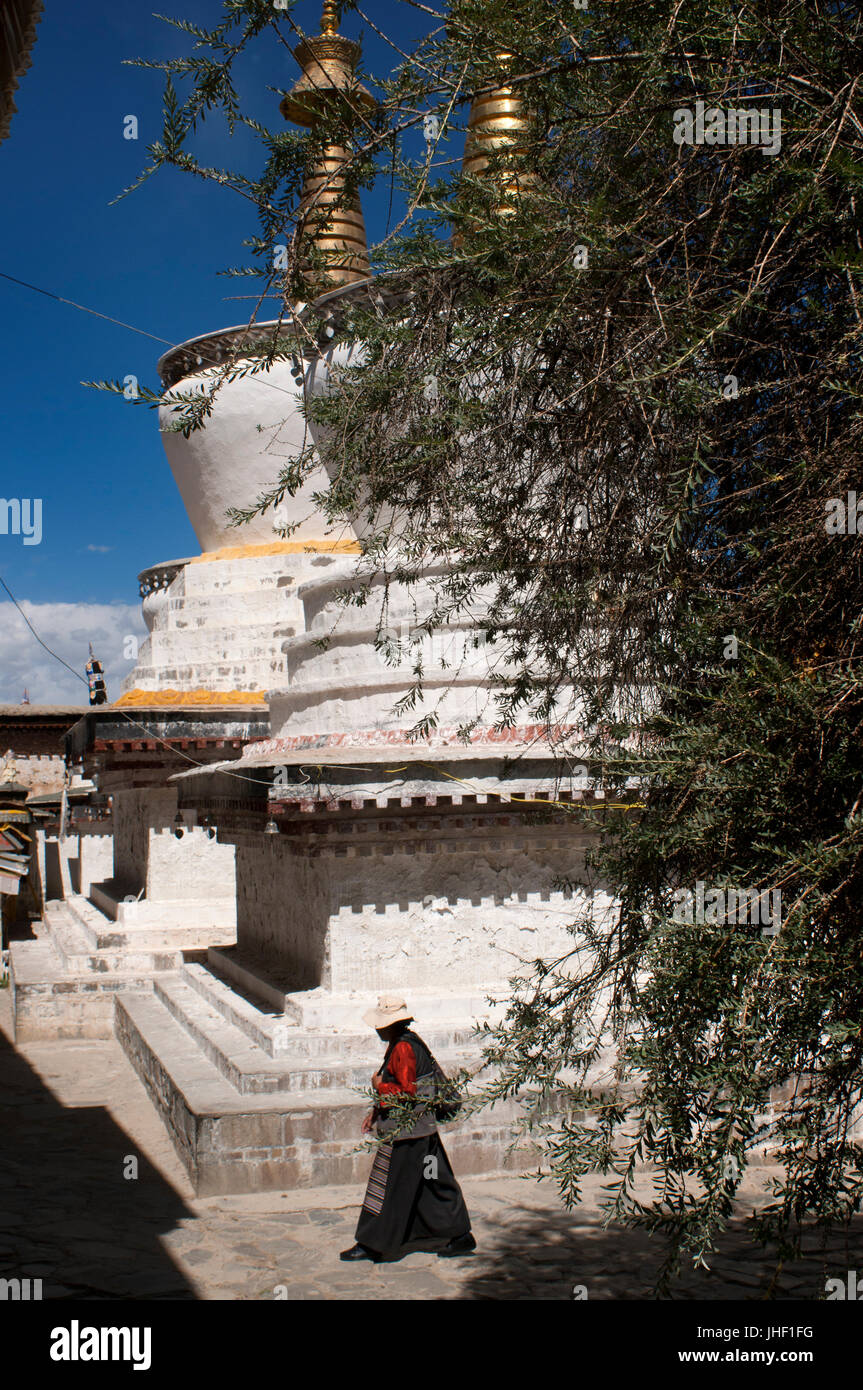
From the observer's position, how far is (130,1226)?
6.24 meters

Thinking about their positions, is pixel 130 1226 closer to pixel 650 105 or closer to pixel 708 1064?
pixel 708 1064

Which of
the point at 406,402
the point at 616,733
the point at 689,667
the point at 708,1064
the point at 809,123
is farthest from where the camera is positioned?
the point at 406,402

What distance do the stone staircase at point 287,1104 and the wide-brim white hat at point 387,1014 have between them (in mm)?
676

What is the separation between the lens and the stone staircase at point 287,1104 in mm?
6586

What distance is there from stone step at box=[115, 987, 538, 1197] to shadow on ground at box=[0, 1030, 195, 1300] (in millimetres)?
328

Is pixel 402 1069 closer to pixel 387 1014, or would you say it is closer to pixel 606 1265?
pixel 387 1014

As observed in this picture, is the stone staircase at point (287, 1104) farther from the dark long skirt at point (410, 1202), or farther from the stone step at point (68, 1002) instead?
the stone step at point (68, 1002)

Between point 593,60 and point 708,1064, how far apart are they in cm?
293

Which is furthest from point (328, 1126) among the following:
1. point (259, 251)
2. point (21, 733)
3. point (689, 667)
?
point (21, 733)

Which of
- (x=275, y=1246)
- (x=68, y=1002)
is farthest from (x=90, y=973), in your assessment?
(x=275, y=1246)

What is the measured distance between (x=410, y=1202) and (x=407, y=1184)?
8 cm

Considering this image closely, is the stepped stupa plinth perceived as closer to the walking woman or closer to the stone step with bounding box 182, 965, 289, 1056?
the stone step with bounding box 182, 965, 289, 1056

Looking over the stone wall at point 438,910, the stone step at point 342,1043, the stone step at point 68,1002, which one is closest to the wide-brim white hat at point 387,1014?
the stone step at point 342,1043

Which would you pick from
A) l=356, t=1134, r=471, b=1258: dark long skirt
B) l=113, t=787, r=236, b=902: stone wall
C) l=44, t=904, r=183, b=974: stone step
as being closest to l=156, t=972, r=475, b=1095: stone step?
l=356, t=1134, r=471, b=1258: dark long skirt
